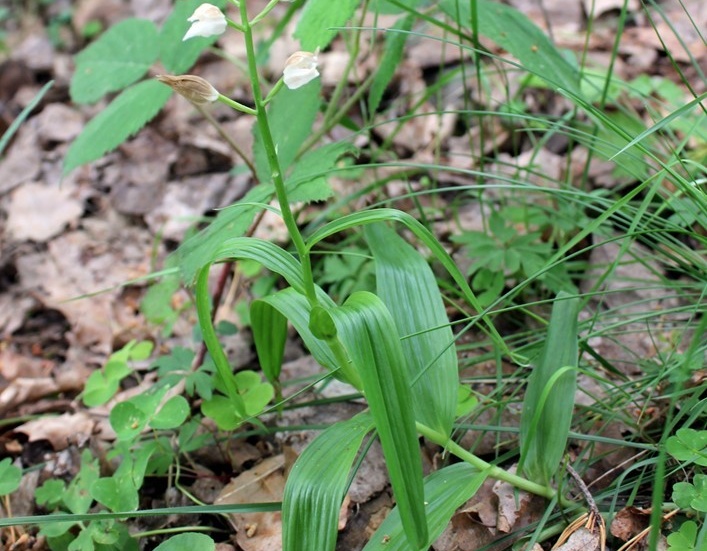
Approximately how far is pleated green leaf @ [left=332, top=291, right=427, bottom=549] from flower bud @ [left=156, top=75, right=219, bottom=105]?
38cm

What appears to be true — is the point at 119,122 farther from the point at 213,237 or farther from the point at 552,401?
the point at 552,401

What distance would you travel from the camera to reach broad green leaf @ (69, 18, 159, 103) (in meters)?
1.90

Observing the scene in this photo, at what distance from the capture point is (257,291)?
6.72 feet

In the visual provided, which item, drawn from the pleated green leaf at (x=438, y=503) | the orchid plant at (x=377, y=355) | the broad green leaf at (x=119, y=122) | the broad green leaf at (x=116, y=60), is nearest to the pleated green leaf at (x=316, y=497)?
the orchid plant at (x=377, y=355)

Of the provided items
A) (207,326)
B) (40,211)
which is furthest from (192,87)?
(40,211)

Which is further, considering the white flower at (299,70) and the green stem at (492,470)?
the green stem at (492,470)

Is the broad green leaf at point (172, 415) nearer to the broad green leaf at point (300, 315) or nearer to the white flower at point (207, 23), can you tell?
the broad green leaf at point (300, 315)

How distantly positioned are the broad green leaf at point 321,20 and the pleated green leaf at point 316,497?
2.68 ft

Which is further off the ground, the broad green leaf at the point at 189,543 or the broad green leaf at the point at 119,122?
the broad green leaf at the point at 119,122

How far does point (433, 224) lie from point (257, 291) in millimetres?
613

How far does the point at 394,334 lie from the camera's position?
3.16 feet

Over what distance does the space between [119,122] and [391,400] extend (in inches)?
47.4

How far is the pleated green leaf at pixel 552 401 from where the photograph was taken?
1.19 m

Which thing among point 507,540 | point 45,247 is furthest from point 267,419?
point 45,247
